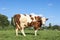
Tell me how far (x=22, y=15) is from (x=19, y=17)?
0.37 metres

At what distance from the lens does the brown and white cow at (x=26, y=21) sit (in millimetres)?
18672

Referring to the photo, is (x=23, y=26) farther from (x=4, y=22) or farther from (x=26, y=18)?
(x=4, y=22)

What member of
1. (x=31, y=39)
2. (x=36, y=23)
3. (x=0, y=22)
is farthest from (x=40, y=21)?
(x=0, y=22)

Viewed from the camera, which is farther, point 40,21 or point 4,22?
point 4,22

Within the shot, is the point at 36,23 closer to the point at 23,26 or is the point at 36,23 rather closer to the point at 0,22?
the point at 23,26

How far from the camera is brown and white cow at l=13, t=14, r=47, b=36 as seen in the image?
61.3 feet

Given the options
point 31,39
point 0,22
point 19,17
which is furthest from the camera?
point 0,22

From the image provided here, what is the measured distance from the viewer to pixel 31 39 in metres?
15.0

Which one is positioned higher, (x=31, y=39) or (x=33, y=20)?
(x=33, y=20)

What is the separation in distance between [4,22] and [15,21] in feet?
194

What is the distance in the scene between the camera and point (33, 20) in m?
19.4

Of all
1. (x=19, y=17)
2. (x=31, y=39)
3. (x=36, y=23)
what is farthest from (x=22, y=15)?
(x=31, y=39)

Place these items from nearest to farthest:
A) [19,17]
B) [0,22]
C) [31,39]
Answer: [31,39]
[19,17]
[0,22]

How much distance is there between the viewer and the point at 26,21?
18.9 m
